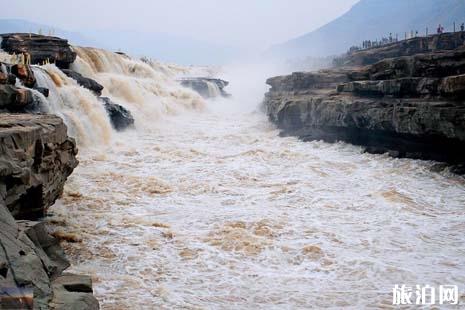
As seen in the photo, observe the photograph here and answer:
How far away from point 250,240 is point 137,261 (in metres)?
2.00

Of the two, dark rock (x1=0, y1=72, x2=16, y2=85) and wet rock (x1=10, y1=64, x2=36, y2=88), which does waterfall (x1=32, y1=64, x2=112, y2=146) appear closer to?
wet rock (x1=10, y1=64, x2=36, y2=88)

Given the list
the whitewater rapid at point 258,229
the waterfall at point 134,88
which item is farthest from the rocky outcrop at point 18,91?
the waterfall at point 134,88

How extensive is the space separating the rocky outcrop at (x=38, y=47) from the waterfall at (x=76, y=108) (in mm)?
3108

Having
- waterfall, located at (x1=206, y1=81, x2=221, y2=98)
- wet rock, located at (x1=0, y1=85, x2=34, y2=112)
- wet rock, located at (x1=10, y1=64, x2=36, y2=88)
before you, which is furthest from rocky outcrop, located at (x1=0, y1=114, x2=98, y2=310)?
waterfall, located at (x1=206, y1=81, x2=221, y2=98)

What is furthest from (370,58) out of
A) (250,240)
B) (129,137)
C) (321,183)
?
(250,240)

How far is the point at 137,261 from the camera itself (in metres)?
6.50

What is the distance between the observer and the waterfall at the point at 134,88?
2273 centimetres

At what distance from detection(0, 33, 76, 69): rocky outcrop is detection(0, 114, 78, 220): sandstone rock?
A: 46.0ft

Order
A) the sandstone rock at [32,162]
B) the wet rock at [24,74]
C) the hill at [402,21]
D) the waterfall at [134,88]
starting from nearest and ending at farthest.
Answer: the sandstone rock at [32,162] < the wet rock at [24,74] < the waterfall at [134,88] < the hill at [402,21]

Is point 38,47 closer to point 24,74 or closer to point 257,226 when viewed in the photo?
point 24,74

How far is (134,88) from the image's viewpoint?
24156 mm

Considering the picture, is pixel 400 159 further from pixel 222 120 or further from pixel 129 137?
pixel 222 120

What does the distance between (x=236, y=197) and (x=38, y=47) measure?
15715 mm

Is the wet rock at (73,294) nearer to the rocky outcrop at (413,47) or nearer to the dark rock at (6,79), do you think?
the dark rock at (6,79)
